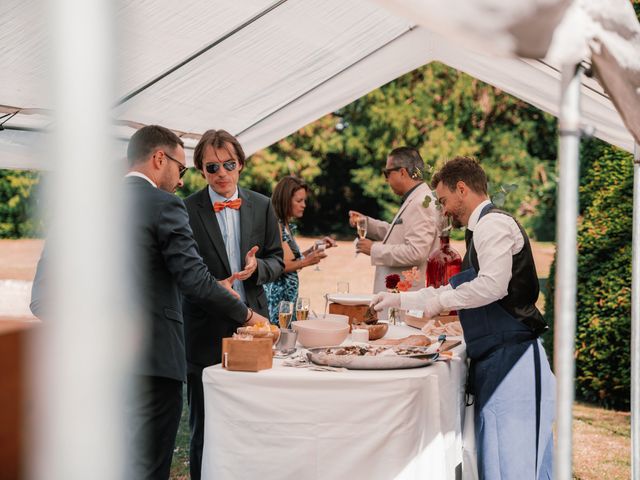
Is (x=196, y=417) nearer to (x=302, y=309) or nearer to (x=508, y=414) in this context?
(x=302, y=309)

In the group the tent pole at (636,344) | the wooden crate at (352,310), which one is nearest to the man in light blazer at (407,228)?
the wooden crate at (352,310)

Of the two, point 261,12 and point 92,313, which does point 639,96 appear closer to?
point 92,313

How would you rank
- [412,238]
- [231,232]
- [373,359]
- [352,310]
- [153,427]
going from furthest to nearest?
[412,238] → [352,310] → [231,232] → [153,427] → [373,359]

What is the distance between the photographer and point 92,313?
112cm

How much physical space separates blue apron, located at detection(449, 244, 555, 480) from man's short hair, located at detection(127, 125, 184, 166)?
1412mm

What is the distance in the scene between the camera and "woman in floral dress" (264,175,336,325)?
5.79 m

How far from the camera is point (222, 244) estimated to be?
13.2ft

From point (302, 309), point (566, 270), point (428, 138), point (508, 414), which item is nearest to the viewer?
point (566, 270)

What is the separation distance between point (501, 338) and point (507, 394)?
242mm

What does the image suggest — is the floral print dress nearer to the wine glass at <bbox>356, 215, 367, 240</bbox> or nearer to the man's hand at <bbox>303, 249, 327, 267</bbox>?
the man's hand at <bbox>303, 249, 327, 267</bbox>

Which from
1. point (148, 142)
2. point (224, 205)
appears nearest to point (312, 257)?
point (224, 205)

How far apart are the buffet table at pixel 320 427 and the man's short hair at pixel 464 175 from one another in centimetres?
106

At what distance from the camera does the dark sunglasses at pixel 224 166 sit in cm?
400

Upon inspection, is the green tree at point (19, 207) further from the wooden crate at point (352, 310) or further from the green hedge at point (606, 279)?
the green hedge at point (606, 279)
